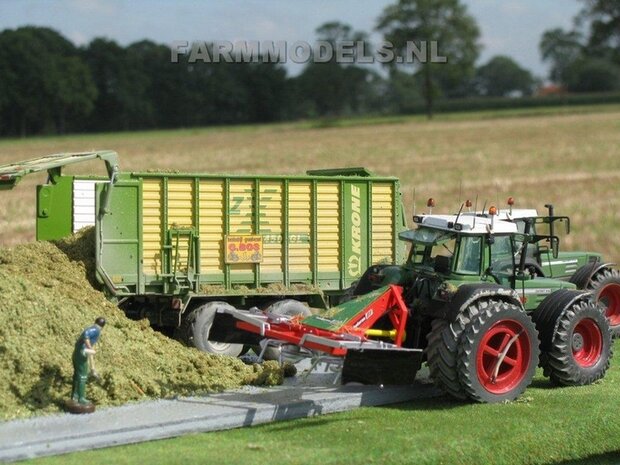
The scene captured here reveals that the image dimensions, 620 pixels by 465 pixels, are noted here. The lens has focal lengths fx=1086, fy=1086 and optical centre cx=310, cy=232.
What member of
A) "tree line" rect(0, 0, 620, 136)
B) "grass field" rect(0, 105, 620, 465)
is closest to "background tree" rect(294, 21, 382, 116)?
"tree line" rect(0, 0, 620, 136)

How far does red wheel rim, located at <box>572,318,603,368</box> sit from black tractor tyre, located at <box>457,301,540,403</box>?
1023 millimetres

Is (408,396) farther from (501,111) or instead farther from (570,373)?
(501,111)

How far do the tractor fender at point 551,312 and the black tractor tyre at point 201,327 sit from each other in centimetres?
429

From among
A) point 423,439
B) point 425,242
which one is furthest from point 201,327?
point 423,439

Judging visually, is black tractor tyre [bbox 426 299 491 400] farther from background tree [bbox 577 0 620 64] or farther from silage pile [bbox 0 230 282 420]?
background tree [bbox 577 0 620 64]

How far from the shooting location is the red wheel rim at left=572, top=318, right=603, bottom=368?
1370 cm

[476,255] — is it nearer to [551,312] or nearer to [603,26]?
[551,312]

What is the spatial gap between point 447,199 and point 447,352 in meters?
20.7

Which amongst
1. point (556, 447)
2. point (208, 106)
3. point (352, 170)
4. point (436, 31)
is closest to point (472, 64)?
point (436, 31)

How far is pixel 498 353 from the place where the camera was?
12656mm

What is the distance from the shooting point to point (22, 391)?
37.6 feet

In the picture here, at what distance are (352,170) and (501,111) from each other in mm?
83085

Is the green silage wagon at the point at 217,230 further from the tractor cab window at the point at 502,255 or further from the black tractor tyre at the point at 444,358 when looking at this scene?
the black tractor tyre at the point at 444,358

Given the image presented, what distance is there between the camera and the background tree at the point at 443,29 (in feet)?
343
